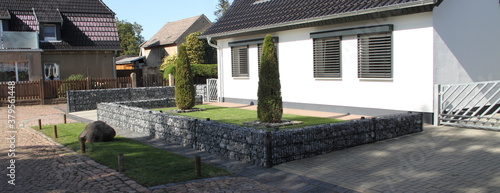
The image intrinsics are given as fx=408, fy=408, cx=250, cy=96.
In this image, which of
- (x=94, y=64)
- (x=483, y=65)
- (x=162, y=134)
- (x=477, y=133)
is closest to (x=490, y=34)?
(x=483, y=65)

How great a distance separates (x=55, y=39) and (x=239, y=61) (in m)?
16.4

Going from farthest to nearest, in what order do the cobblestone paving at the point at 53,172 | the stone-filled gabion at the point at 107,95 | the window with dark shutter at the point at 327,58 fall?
the stone-filled gabion at the point at 107,95 → the window with dark shutter at the point at 327,58 → the cobblestone paving at the point at 53,172

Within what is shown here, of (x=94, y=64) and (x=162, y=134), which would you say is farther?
(x=94, y=64)

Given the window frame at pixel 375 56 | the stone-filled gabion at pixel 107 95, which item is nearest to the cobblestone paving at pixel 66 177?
the window frame at pixel 375 56

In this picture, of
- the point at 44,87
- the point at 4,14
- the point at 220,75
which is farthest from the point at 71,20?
the point at 220,75

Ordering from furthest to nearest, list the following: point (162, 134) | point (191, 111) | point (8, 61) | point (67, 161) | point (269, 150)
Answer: point (8, 61)
point (191, 111)
point (162, 134)
point (67, 161)
point (269, 150)

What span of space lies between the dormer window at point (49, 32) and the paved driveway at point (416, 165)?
26.5 metres

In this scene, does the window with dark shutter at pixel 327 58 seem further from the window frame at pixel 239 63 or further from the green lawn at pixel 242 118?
the window frame at pixel 239 63

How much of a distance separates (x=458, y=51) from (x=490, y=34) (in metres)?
1.92

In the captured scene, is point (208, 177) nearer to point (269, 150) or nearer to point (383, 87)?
point (269, 150)

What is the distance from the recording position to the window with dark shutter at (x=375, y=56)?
13180mm

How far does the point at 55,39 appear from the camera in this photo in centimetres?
2916

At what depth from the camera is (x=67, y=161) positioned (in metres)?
8.64

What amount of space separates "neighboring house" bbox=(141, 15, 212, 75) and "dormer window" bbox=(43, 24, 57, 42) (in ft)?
47.1
